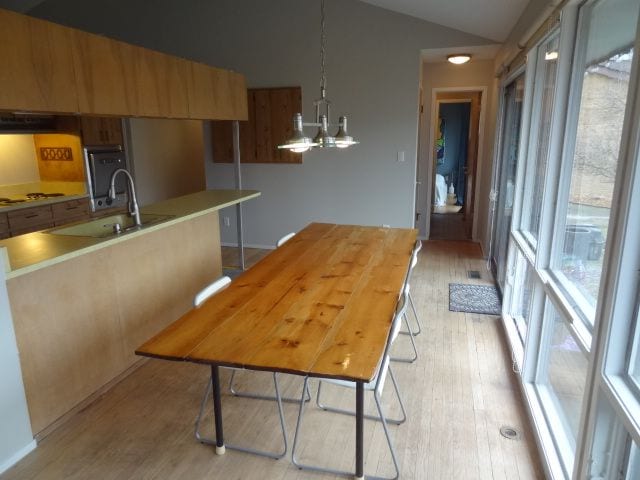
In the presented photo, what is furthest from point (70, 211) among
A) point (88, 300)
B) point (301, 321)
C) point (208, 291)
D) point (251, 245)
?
point (301, 321)

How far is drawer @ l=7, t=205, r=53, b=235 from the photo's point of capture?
14.5ft

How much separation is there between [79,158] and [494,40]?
16.3 ft

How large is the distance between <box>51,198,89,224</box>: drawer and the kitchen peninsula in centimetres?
219

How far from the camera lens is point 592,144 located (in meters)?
2.03

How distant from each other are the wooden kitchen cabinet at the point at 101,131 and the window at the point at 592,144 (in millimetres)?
4857

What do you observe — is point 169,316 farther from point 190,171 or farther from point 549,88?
point 190,171

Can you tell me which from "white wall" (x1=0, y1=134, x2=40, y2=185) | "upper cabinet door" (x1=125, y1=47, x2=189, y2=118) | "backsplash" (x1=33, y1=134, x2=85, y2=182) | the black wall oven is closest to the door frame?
"upper cabinet door" (x1=125, y1=47, x2=189, y2=118)

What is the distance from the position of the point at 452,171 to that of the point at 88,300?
27.7 feet

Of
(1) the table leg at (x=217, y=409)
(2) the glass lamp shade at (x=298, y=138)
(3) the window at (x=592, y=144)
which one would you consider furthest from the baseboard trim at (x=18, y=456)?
(3) the window at (x=592, y=144)

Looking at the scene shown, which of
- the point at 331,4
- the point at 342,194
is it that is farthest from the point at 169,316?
the point at 331,4

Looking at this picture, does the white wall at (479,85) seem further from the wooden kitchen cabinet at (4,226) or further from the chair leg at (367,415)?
the wooden kitchen cabinet at (4,226)

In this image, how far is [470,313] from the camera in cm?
371

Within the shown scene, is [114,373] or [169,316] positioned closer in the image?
[114,373]

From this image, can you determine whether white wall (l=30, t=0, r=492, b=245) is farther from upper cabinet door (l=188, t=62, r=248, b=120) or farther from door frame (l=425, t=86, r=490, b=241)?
door frame (l=425, t=86, r=490, b=241)
